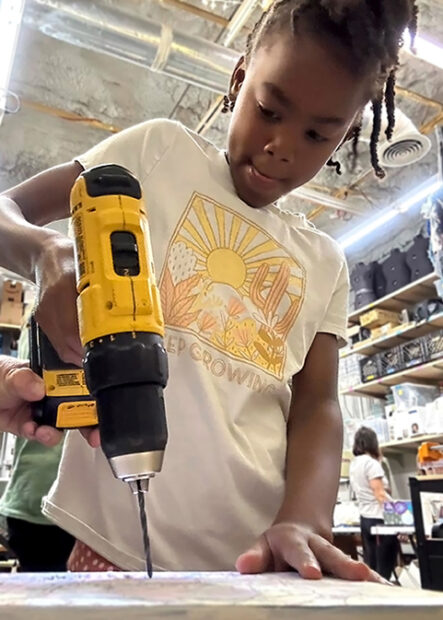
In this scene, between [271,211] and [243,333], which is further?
[271,211]

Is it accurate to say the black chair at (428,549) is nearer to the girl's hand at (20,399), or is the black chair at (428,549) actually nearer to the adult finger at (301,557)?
the adult finger at (301,557)

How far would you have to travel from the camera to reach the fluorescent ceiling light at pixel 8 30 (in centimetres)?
231

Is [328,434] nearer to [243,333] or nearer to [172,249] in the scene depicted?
[243,333]

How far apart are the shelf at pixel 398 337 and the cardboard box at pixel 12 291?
2917 millimetres

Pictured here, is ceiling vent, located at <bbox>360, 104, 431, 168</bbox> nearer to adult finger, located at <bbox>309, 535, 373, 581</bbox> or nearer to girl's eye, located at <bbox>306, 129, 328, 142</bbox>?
girl's eye, located at <bbox>306, 129, 328, 142</bbox>

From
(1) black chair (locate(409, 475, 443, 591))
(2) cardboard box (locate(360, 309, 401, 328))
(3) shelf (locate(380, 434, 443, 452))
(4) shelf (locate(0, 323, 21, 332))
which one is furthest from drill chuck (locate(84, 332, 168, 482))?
(4) shelf (locate(0, 323, 21, 332))

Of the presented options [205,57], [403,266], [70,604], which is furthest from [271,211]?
[403,266]

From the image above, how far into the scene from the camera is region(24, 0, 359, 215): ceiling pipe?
2.56m

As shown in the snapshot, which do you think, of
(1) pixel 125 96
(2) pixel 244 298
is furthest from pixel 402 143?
(2) pixel 244 298

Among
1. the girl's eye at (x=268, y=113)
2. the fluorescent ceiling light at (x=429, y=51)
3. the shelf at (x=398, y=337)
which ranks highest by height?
the fluorescent ceiling light at (x=429, y=51)

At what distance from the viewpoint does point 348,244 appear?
5.21m

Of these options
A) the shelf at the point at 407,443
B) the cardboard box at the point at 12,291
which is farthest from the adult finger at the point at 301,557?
the cardboard box at the point at 12,291

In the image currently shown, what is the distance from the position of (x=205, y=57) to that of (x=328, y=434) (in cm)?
237

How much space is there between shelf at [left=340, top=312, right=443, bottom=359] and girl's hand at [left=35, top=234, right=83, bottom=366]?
392cm
